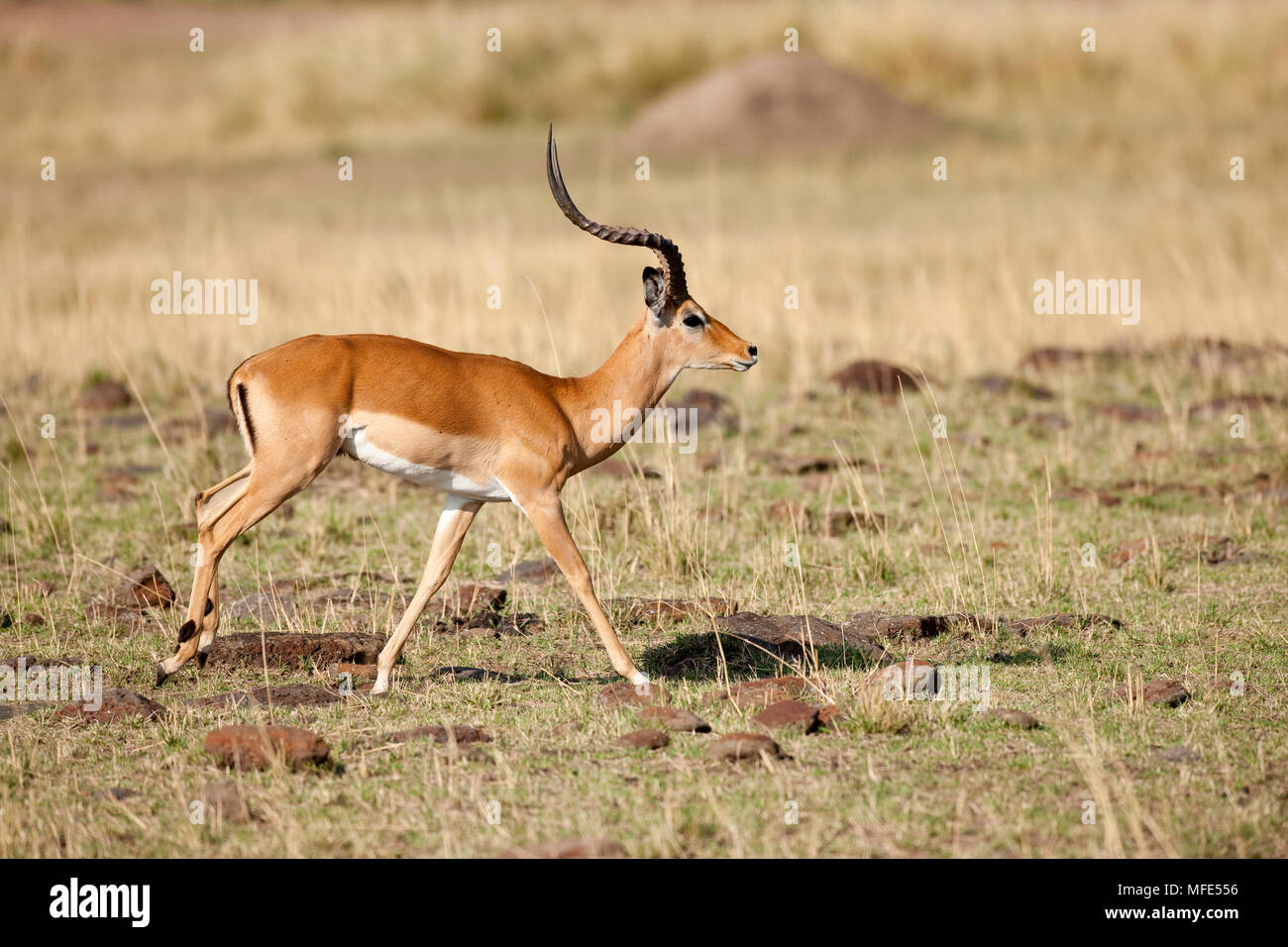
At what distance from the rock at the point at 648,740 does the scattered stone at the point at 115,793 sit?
1.82 m

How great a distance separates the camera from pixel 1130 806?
16.9 ft

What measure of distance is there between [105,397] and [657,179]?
1716 centimetres

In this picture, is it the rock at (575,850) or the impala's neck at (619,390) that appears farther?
the impala's neck at (619,390)

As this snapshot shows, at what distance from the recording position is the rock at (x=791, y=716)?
19.7ft

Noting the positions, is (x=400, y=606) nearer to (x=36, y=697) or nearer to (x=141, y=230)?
(x=36, y=697)

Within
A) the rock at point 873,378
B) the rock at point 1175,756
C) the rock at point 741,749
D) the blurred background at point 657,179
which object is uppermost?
the blurred background at point 657,179

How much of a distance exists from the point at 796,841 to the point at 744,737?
785 mm

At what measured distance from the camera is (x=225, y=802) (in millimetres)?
5262

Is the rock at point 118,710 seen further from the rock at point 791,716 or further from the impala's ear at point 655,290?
the impala's ear at point 655,290

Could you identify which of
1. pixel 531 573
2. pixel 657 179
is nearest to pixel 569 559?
pixel 531 573

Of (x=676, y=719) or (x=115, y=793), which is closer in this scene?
(x=115, y=793)

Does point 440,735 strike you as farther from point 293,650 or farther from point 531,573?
point 531,573

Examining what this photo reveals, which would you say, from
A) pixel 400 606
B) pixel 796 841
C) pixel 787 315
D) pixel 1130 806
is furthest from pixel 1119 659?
pixel 787 315

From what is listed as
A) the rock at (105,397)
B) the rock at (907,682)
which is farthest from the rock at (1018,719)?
the rock at (105,397)
